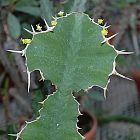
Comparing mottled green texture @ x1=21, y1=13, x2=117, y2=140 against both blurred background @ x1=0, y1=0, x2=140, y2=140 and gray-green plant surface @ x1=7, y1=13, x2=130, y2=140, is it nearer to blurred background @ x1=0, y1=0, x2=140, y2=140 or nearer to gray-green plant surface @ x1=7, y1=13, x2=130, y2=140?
gray-green plant surface @ x1=7, y1=13, x2=130, y2=140

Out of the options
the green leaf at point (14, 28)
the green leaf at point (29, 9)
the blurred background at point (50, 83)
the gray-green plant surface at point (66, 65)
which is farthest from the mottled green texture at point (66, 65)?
the green leaf at point (29, 9)

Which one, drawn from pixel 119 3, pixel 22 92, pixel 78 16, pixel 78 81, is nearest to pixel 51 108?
pixel 78 81

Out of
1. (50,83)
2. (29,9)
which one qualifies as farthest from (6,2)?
(50,83)

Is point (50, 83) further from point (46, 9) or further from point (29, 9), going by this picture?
point (29, 9)

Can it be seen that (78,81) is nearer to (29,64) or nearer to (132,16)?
(29,64)

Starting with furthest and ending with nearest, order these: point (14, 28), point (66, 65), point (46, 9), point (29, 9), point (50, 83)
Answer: point (29, 9) → point (14, 28) → point (46, 9) → point (50, 83) → point (66, 65)

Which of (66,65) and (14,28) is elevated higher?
(14,28)

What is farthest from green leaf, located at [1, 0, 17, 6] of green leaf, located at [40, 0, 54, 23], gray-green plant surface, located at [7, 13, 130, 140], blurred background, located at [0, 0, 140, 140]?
gray-green plant surface, located at [7, 13, 130, 140]
